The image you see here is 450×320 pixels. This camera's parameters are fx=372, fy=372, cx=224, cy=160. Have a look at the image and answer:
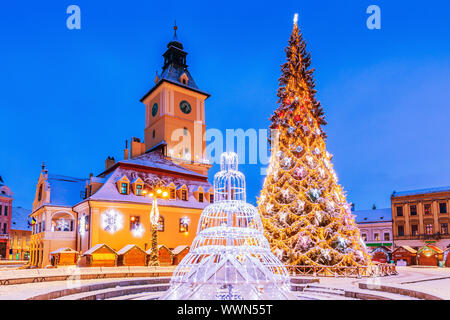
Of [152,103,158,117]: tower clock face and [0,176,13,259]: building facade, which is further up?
[152,103,158,117]: tower clock face

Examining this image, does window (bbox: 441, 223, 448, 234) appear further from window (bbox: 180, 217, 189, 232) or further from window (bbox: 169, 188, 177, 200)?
window (bbox: 169, 188, 177, 200)

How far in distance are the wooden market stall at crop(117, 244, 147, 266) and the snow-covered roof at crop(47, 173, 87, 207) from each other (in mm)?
9968

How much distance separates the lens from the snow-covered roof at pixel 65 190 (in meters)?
36.5

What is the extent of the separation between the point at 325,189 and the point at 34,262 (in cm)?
3017

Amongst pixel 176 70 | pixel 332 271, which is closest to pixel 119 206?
pixel 332 271

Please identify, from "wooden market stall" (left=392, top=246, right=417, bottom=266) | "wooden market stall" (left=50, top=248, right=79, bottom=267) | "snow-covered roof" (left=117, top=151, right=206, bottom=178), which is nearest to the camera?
"wooden market stall" (left=50, top=248, right=79, bottom=267)

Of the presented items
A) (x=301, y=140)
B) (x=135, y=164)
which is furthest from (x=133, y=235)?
(x=301, y=140)

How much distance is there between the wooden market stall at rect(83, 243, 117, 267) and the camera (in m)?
28.4

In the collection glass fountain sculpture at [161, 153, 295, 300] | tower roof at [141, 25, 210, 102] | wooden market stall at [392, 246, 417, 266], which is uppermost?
tower roof at [141, 25, 210, 102]

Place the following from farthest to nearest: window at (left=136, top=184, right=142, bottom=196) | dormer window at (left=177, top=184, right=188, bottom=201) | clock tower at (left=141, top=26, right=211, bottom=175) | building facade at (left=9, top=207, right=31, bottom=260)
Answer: building facade at (left=9, top=207, right=31, bottom=260), clock tower at (left=141, top=26, right=211, bottom=175), dormer window at (left=177, top=184, right=188, bottom=201), window at (left=136, top=184, right=142, bottom=196)

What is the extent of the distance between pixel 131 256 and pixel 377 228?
154 ft

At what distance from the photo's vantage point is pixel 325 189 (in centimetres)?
2105

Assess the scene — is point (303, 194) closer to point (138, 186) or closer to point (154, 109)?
point (138, 186)

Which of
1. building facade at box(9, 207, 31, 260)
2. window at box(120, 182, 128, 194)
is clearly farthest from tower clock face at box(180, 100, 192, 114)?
building facade at box(9, 207, 31, 260)
